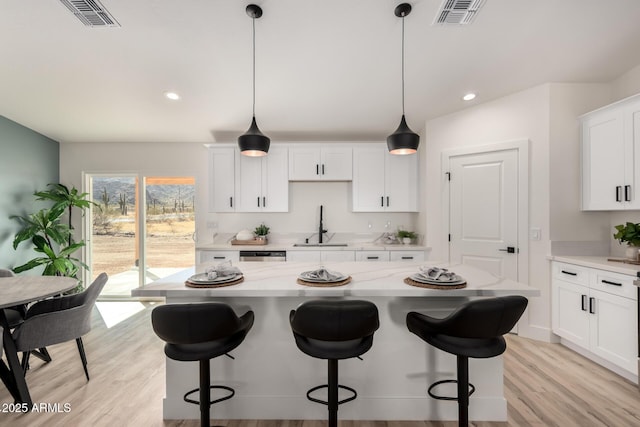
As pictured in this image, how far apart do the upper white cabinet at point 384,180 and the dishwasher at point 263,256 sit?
4.18 feet

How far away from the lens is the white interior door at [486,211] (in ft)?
10.6

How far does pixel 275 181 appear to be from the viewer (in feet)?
13.7

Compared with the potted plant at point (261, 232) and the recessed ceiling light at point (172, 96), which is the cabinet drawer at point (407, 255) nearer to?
the potted plant at point (261, 232)

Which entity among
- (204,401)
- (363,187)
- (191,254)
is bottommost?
(204,401)

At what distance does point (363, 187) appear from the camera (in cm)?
419

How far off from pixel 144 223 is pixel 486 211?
4870 millimetres

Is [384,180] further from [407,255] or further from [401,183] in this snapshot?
[407,255]

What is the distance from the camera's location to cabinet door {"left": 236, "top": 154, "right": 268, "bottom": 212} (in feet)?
13.6

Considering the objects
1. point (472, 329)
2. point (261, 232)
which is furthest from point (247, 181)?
point (472, 329)

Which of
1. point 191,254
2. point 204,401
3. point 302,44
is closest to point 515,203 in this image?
point 302,44

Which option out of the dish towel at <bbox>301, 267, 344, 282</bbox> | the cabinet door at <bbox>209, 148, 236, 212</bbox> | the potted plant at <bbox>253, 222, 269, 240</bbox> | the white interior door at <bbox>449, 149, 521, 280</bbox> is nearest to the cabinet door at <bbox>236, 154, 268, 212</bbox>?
the cabinet door at <bbox>209, 148, 236, 212</bbox>

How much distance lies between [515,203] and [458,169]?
0.74 meters

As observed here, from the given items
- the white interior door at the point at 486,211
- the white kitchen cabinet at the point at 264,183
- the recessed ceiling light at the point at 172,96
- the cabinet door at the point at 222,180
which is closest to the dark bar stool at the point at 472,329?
the white interior door at the point at 486,211

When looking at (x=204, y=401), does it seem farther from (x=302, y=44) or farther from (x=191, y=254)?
(x=191, y=254)
